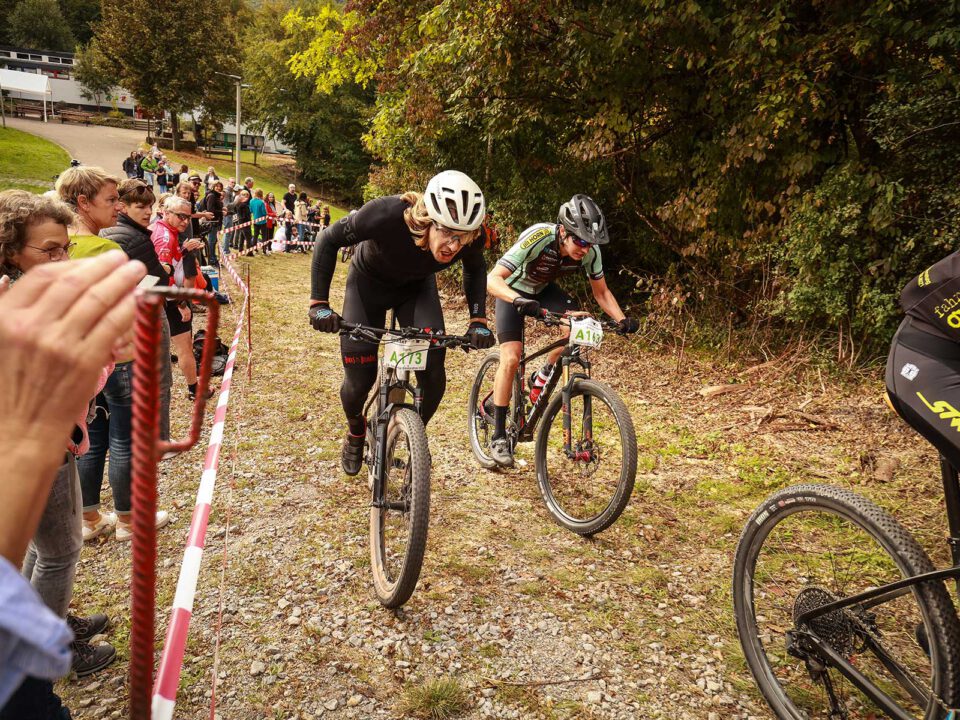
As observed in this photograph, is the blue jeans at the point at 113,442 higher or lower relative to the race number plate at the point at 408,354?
lower

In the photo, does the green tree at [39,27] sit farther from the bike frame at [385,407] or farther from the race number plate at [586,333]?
the race number plate at [586,333]

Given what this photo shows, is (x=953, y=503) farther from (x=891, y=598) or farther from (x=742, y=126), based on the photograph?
(x=742, y=126)

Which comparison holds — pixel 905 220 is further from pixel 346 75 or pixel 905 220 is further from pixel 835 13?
pixel 346 75

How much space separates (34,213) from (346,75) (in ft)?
54.2

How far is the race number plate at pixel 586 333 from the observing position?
13.2ft

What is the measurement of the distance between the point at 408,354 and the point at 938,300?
264 cm

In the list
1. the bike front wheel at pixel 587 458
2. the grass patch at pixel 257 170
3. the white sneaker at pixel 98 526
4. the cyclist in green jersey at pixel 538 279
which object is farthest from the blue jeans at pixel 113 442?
the grass patch at pixel 257 170

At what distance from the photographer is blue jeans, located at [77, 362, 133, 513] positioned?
147 inches

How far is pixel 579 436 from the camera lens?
4.36 metres

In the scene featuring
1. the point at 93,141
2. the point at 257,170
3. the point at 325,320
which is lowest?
the point at 325,320

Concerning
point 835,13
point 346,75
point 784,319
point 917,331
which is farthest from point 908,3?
point 346,75

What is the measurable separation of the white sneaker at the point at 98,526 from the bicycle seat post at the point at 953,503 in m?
4.87

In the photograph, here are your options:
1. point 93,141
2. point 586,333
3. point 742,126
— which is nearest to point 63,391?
point 586,333

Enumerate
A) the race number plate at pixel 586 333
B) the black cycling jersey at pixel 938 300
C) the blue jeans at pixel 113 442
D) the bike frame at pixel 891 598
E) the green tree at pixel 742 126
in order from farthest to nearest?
1. the green tree at pixel 742 126
2. the race number plate at pixel 586 333
3. the blue jeans at pixel 113 442
4. the black cycling jersey at pixel 938 300
5. the bike frame at pixel 891 598
